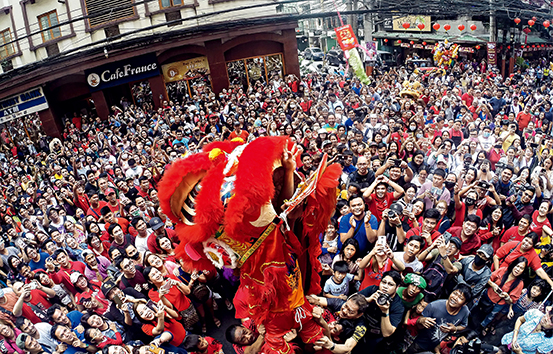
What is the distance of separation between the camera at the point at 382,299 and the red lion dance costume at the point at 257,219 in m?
0.62

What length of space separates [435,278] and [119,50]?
1359 centimetres

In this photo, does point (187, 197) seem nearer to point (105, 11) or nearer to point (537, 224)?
point (537, 224)

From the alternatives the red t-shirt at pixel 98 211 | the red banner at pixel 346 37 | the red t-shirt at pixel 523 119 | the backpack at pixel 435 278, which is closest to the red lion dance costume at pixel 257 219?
the backpack at pixel 435 278

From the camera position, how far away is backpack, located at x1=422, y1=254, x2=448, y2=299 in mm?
3818

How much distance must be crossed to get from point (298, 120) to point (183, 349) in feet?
21.6

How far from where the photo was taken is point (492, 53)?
16.6m

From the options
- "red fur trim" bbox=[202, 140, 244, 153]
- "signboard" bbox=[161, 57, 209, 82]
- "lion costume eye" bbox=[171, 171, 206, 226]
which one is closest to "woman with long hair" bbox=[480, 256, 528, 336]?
"red fur trim" bbox=[202, 140, 244, 153]

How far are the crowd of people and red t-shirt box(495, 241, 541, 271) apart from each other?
19mm

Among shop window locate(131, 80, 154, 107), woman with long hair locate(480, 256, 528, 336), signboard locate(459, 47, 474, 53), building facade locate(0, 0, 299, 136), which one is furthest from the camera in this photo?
signboard locate(459, 47, 474, 53)

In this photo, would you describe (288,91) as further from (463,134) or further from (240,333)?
(240,333)

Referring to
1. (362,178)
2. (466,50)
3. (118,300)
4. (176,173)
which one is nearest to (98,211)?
(118,300)

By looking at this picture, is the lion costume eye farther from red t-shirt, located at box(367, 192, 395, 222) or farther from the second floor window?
the second floor window

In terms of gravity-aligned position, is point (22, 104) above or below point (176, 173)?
Result: above

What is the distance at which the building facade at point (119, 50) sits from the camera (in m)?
13.4
